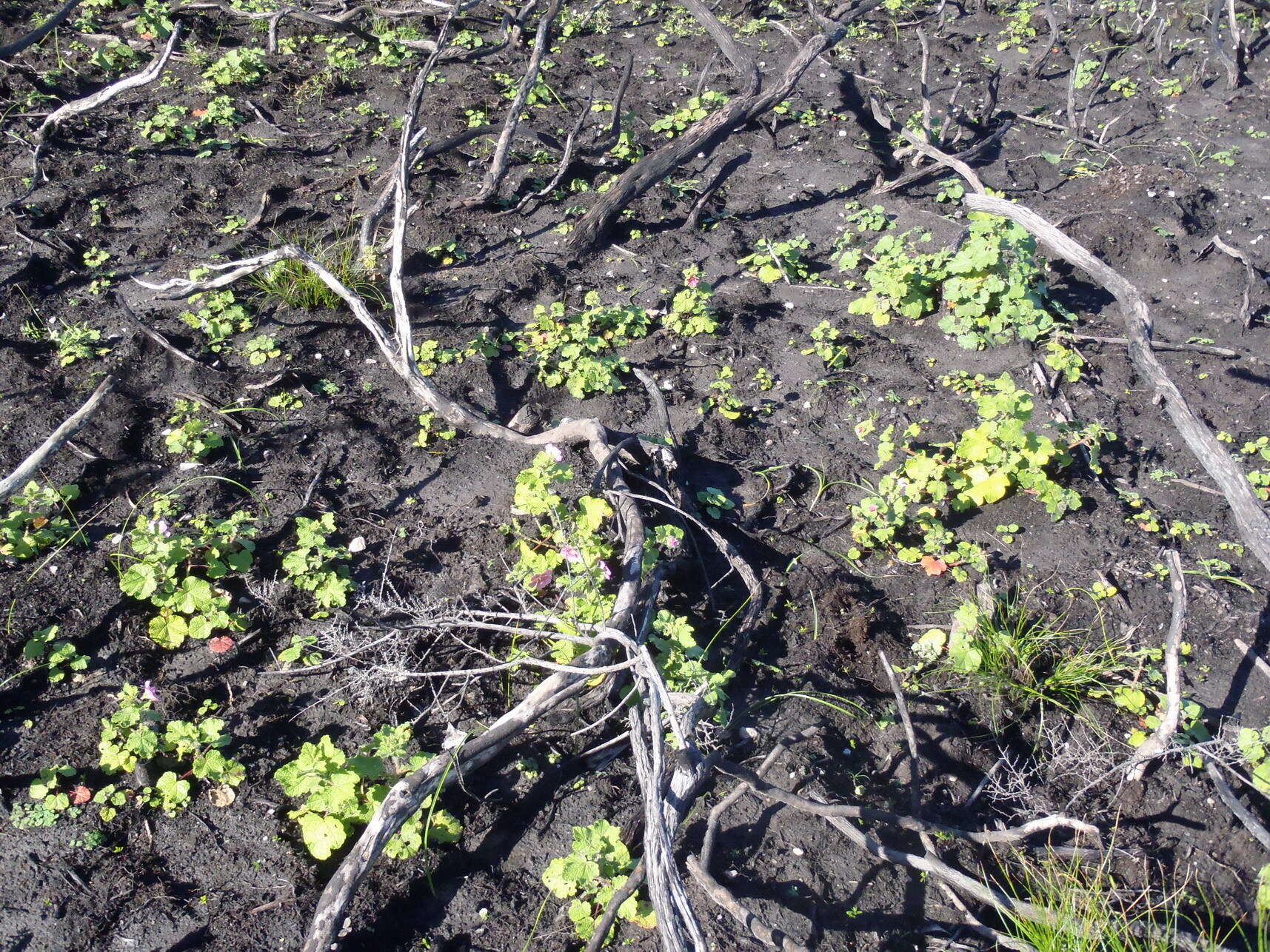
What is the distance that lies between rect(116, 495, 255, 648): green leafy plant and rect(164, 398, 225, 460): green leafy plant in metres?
0.31

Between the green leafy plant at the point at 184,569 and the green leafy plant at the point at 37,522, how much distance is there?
234 millimetres

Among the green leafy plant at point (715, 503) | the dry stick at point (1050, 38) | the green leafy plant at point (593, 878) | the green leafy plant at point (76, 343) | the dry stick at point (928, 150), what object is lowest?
the green leafy plant at point (593, 878)

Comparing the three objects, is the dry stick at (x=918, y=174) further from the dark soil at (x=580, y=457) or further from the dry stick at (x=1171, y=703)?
the dry stick at (x=1171, y=703)

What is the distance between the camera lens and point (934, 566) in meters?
3.23

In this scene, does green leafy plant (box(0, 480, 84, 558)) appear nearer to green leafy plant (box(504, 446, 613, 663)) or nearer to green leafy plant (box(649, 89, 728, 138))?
green leafy plant (box(504, 446, 613, 663))

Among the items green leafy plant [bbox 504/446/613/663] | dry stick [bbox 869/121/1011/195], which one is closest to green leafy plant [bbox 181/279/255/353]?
green leafy plant [bbox 504/446/613/663]

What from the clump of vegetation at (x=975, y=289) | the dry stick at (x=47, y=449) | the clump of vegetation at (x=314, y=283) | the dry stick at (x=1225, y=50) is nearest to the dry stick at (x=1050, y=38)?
the dry stick at (x=1225, y=50)

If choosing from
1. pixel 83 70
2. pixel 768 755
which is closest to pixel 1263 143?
pixel 768 755

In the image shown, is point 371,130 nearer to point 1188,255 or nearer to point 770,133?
point 770,133

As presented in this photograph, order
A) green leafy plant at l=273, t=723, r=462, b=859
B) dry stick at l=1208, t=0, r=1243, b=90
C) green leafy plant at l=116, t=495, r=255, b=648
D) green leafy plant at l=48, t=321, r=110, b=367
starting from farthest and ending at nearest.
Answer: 1. dry stick at l=1208, t=0, r=1243, b=90
2. green leafy plant at l=48, t=321, r=110, b=367
3. green leafy plant at l=116, t=495, r=255, b=648
4. green leafy plant at l=273, t=723, r=462, b=859

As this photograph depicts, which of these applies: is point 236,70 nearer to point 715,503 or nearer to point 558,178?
point 558,178

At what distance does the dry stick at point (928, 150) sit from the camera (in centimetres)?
467

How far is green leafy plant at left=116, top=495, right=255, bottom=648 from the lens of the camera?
2818mm

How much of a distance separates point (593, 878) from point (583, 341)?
237cm
